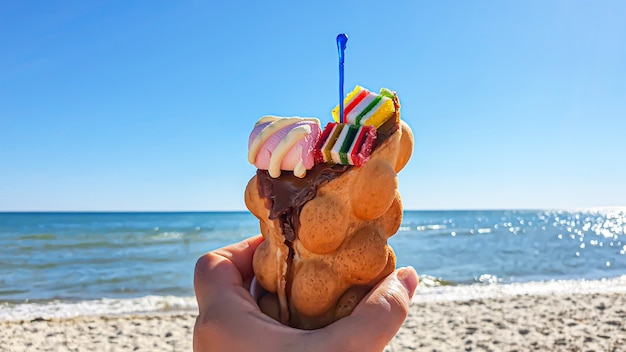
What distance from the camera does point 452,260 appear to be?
1770 cm

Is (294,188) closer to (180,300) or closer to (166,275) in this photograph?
(180,300)

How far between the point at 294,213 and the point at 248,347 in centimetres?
55

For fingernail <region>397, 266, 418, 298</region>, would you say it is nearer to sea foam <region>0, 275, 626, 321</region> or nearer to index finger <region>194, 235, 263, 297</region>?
index finger <region>194, 235, 263, 297</region>

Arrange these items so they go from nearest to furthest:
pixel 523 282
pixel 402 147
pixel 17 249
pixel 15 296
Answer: pixel 402 147 < pixel 15 296 < pixel 523 282 < pixel 17 249

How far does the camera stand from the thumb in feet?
5.83

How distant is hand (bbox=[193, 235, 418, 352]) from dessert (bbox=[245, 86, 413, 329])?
134 millimetres

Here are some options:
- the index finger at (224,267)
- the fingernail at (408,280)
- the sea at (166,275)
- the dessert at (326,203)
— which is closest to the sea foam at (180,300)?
the sea at (166,275)

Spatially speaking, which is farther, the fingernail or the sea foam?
the sea foam

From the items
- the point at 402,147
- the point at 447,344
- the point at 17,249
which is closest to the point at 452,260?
the point at 447,344

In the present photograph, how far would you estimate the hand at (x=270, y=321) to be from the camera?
1.77 m

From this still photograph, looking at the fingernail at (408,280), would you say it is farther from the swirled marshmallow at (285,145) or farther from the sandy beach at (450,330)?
the sandy beach at (450,330)

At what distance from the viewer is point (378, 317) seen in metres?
1.84

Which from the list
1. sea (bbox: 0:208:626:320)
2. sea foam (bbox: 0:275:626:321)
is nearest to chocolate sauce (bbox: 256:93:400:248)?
sea foam (bbox: 0:275:626:321)

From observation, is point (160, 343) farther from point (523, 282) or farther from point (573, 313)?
point (523, 282)
